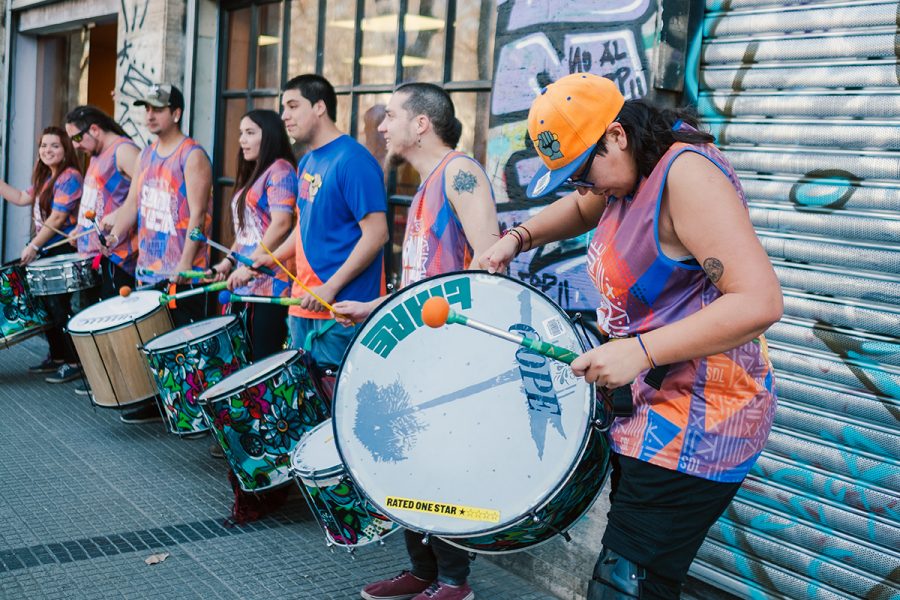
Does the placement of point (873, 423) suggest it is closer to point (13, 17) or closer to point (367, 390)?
point (367, 390)

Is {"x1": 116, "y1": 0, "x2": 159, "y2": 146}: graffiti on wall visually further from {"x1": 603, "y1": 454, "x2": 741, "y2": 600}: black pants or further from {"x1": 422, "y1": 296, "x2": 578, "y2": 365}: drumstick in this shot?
{"x1": 603, "y1": 454, "x2": 741, "y2": 600}: black pants

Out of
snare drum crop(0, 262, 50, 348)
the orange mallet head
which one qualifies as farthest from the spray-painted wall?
snare drum crop(0, 262, 50, 348)

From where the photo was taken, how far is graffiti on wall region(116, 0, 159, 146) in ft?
24.8

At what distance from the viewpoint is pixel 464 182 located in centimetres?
353

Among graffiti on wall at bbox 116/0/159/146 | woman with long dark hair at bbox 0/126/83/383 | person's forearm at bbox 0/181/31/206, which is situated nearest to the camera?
woman with long dark hair at bbox 0/126/83/383

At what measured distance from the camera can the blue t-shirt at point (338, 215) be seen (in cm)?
438

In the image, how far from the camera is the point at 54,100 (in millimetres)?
10914

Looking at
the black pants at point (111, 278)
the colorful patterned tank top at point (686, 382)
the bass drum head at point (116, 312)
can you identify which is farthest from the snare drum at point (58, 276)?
the colorful patterned tank top at point (686, 382)

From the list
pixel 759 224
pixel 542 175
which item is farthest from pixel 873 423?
pixel 542 175

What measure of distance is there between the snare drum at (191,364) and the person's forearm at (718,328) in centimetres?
296

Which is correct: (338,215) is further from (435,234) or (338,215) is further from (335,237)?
(435,234)

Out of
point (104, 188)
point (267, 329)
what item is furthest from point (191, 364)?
point (104, 188)

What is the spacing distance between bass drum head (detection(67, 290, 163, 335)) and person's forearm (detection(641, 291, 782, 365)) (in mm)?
3853

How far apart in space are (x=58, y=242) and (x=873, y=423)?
605 centimetres
